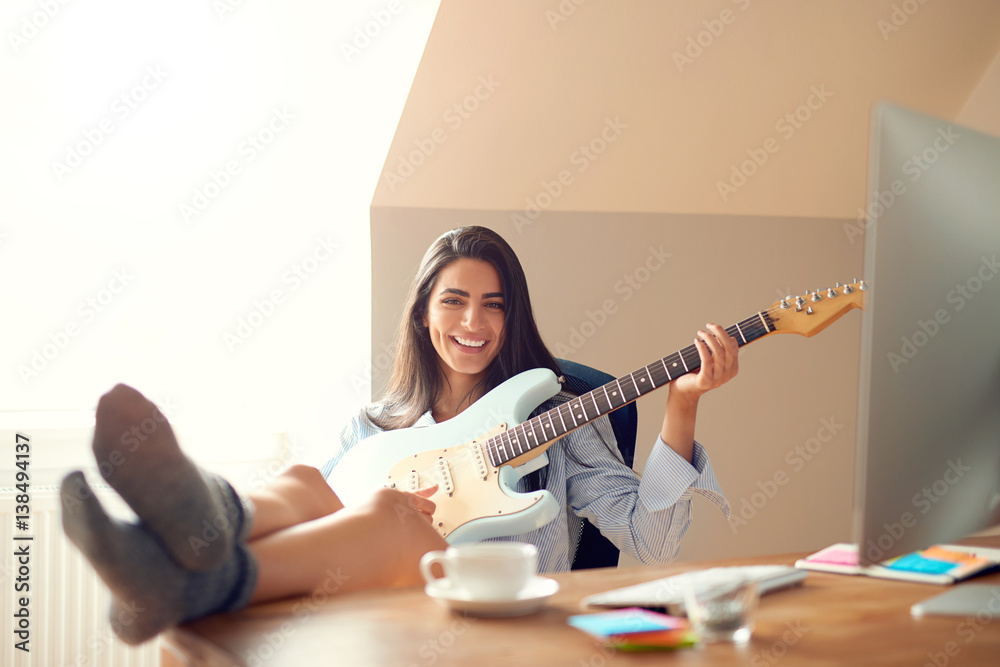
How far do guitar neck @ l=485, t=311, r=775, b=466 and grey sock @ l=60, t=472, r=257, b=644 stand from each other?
3.12 feet

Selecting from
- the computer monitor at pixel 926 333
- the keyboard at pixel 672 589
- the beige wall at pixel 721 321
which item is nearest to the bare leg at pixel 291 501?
the keyboard at pixel 672 589

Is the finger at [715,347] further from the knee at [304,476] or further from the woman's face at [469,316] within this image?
the knee at [304,476]

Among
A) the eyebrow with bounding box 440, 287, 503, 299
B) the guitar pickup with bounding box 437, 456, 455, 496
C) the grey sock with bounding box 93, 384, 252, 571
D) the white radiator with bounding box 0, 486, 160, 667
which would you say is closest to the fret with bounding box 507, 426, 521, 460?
the guitar pickup with bounding box 437, 456, 455, 496

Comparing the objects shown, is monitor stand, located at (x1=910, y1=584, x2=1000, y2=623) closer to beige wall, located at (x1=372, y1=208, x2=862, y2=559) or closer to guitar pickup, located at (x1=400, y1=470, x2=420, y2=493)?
guitar pickup, located at (x1=400, y1=470, x2=420, y2=493)

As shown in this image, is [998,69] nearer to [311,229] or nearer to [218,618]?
[311,229]

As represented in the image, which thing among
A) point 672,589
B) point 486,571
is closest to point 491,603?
point 486,571

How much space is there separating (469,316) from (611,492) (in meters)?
0.50

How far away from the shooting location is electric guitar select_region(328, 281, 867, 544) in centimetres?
157

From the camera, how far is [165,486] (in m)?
0.75

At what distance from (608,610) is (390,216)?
1.76m

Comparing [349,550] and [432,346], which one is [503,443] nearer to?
[432,346]

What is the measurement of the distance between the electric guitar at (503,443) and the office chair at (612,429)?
0.56 feet

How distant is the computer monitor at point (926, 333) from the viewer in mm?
645

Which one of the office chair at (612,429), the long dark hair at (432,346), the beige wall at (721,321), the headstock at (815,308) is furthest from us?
the beige wall at (721,321)
